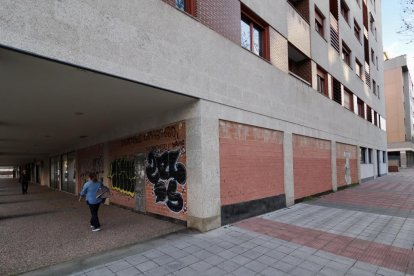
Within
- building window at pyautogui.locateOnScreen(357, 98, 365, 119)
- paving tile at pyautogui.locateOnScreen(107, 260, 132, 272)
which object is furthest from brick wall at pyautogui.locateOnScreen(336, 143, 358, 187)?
paving tile at pyautogui.locateOnScreen(107, 260, 132, 272)

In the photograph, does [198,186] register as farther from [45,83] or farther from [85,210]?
[85,210]

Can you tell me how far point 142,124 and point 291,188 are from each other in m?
6.29

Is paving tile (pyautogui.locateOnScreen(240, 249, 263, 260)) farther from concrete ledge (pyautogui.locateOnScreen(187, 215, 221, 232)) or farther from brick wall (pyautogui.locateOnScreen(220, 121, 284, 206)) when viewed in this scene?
brick wall (pyautogui.locateOnScreen(220, 121, 284, 206))

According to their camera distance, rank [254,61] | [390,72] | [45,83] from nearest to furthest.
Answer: [45,83], [254,61], [390,72]

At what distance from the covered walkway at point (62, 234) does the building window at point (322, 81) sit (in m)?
11.5

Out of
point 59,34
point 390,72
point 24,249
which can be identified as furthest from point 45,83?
point 390,72

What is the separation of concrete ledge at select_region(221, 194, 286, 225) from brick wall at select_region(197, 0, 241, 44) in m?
5.15

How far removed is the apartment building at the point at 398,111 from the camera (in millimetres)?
51938

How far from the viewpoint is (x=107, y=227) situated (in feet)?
25.8

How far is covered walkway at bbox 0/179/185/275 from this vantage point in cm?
552

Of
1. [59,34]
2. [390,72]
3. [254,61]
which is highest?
[390,72]

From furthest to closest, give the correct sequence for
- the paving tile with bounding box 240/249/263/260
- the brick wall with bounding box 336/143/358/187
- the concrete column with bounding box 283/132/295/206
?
1. the brick wall with bounding box 336/143/358/187
2. the concrete column with bounding box 283/132/295/206
3. the paving tile with bounding box 240/249/263/260

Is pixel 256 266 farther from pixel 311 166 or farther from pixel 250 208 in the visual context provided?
pixel 311 166

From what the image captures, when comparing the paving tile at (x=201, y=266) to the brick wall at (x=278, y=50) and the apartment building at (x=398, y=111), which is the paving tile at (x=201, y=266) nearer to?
the brick wall at (x=278, y=50)
